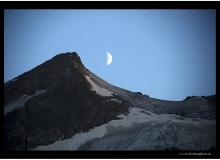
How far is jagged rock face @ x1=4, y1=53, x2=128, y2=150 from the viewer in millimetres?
14266

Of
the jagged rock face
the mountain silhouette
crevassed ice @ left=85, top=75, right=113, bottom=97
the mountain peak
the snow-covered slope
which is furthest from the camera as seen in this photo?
crevassed ice @ left=85, top=75, right=113, bottom=97

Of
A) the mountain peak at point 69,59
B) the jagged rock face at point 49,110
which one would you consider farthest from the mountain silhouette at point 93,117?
the mountain peak at point 69,59

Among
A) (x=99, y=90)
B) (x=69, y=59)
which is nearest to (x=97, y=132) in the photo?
(x=99, y=90)

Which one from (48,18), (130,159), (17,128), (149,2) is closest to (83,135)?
(17,128)

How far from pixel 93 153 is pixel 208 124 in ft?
14.5

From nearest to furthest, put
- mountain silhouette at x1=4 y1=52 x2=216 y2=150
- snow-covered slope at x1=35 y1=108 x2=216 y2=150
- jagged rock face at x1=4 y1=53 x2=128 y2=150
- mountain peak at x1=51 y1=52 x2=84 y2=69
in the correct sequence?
snow-covered slope at x1=35 y1=108 x2=216 y2=150 < mountain silhouette at x1=4 y1=52 x2=216 y2=150 < jagged rock face at x1=4 y1=53 x2=128 y2=150 < mountain peak at x1=51 y1=52 x2=84 y2=69

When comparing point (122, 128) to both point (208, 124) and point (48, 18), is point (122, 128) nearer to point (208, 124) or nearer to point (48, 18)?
point (208, 124)

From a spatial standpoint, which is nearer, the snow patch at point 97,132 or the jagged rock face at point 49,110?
the snow patch at point 97,132

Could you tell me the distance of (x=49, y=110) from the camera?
1502cm

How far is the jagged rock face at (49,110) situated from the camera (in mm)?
14266

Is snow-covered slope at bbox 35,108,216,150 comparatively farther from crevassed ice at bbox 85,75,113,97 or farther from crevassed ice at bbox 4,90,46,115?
crevassed ice at bbox 4,90,46,115

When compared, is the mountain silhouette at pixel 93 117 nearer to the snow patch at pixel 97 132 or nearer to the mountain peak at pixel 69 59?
the snow patch at pixel 97 132

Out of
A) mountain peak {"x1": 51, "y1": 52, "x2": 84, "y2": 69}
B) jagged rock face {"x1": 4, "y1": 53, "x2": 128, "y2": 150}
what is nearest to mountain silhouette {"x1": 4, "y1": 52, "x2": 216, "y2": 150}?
jagged rock face {"x1": 4, "y1": 53, "x2": 128, "y2": 150}

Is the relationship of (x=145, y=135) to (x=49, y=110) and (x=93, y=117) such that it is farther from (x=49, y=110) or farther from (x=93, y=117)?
(x=49, y=110)
